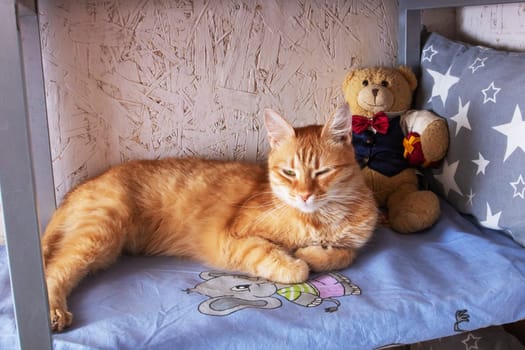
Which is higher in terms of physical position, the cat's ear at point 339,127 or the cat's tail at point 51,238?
the cat's ear at point 339,127

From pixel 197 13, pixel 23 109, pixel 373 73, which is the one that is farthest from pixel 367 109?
pixel 23 109

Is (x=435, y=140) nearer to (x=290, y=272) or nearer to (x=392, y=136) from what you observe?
(x=392, y=136)

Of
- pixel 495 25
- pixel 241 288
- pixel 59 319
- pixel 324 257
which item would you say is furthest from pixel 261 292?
pixel 495 25

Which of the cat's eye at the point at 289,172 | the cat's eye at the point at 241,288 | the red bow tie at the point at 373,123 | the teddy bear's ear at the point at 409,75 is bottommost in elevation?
the cat's eye at the point at 241,288

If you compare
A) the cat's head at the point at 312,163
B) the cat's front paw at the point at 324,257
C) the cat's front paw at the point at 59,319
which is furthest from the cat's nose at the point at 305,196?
the cat's front paw at the point at 59,319

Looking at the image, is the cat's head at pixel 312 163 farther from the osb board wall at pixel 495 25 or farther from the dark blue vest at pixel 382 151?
the osb board wall at pixel 495 25

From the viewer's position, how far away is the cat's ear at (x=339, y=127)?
129cm

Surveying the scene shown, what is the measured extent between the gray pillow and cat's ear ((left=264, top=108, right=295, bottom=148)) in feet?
1.69

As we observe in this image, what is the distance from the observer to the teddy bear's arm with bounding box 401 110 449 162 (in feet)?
4.86


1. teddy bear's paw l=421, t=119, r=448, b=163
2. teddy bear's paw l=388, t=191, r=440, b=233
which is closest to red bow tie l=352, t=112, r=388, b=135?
teddy bear's paw l=421, t=119, r=448, b=163

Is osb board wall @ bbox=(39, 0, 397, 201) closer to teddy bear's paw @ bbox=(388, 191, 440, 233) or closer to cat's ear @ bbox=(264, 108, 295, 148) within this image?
cat's ear @ bbox=(264, 108, 295, 148)

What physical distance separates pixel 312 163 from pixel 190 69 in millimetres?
544

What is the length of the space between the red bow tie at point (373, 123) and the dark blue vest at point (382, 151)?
0.02 m

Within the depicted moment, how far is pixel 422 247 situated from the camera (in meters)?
1.35
